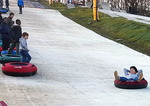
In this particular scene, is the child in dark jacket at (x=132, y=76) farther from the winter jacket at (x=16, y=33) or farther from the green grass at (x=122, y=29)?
the green grass at (x=122, y=29)

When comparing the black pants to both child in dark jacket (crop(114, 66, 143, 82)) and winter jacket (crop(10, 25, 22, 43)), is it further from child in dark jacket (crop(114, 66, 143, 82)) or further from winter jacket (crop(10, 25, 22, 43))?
child in dark jacket (crop(114, 66, 143, 82))

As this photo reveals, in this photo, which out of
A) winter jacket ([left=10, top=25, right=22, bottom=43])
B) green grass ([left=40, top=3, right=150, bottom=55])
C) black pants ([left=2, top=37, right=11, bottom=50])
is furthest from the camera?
green grass ([left=40, top=3, right=150, bottom=55])

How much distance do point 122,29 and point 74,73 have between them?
14448 mm

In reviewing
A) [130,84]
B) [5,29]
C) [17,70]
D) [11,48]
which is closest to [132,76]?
[130,84]

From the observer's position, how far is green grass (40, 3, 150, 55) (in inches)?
916

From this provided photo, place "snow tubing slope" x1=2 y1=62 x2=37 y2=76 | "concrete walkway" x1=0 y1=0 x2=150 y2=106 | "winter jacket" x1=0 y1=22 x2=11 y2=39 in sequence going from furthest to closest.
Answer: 1. "winter jacket" x1=0 y1=22 x2=11 y2=39
2. "snow tubing slope" x1=2 y1=62 x2=37 y2=76
3. "concrete walkway" x1=0 y1=0 x2=150 y2=106

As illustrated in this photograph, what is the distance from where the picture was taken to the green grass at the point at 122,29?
23272 millimetres

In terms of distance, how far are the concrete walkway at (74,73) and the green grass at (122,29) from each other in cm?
116

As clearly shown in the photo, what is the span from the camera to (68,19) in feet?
120

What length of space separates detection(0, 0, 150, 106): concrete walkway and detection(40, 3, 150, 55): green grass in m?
1.16

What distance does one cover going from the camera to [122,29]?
92.4 ft

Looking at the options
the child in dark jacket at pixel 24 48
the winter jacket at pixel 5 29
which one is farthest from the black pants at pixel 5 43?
the child in dark jacket at pixel 24 48

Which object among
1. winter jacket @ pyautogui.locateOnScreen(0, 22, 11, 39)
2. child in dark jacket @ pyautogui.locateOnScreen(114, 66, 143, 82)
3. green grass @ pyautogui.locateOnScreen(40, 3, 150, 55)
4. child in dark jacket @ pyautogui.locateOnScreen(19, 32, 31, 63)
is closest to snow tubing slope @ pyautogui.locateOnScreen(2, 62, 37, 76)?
child in dark jacket @ pyautogui.locateOnScreen(19, 32, 31, 63)

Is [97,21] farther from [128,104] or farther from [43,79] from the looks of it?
[128,104]
